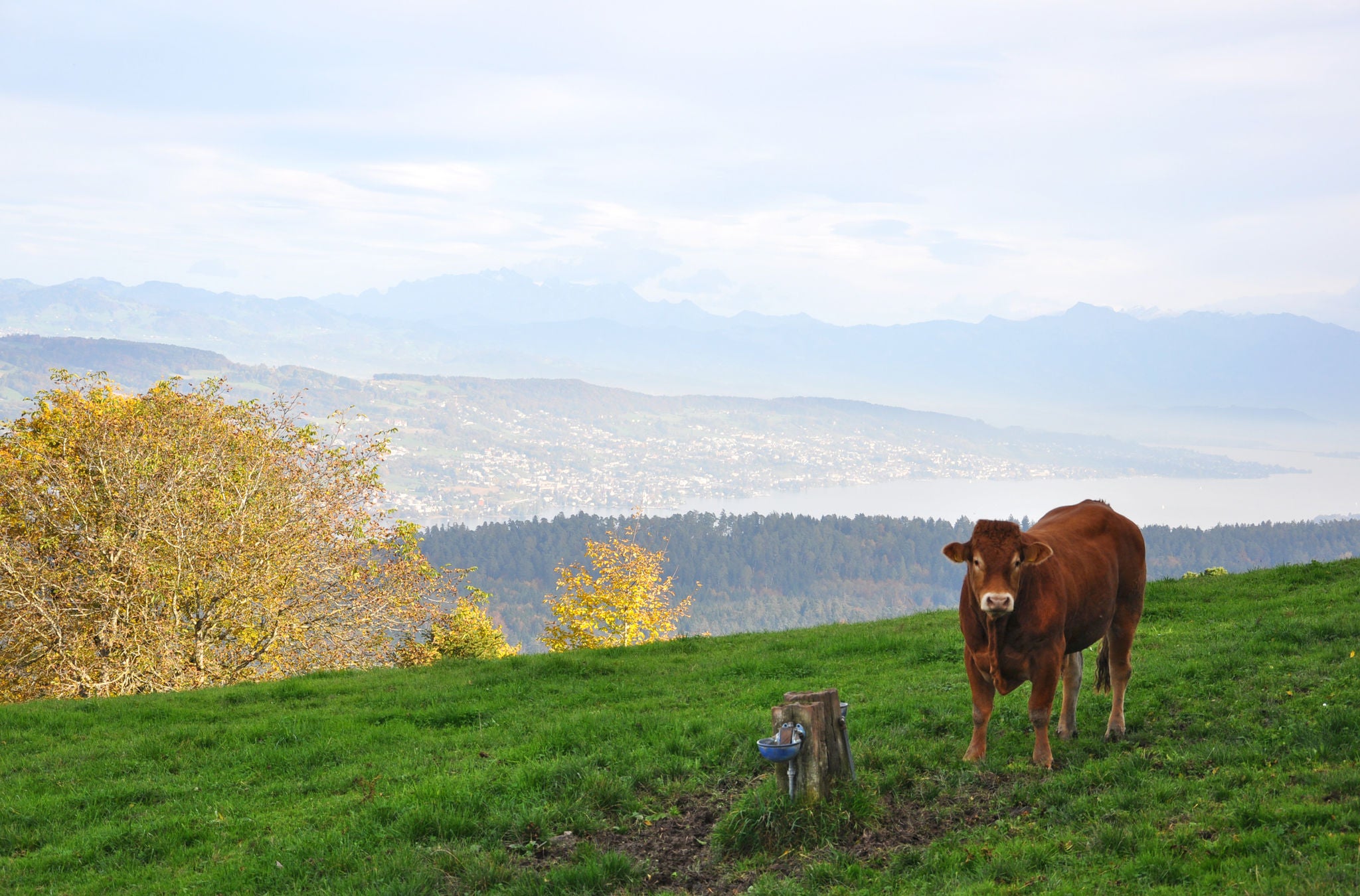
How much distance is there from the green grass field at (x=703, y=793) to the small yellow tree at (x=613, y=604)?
100ft

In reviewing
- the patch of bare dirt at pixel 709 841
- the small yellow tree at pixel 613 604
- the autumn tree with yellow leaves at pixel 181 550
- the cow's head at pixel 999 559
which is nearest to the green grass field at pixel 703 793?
the patch of bare dirt at pixel 709 841

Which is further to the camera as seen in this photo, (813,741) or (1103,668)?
(1103,668)

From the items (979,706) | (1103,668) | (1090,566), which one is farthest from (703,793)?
(1103,668)

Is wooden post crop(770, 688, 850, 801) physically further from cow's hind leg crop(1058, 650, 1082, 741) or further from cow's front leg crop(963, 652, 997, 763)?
cow's hind leg crop(1058, 650, 1082, 741)

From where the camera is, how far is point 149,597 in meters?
20.5

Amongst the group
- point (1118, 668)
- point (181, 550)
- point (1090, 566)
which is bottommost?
point (181, 550)

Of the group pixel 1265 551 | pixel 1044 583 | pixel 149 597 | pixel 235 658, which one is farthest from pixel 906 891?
pixel 1265 551

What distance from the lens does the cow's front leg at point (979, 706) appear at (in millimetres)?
8219

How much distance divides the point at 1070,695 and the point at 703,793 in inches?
148

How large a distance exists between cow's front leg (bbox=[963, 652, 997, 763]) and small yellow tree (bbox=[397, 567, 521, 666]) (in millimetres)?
14231

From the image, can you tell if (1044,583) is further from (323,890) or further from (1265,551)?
(1265,551)

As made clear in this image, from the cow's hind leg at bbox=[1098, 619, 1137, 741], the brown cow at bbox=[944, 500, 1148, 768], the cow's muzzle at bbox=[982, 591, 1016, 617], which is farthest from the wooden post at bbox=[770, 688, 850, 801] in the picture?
the cow's hind leg at bbox=[1098, 619, 1137, 741]

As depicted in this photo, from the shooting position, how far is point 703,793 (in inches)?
328

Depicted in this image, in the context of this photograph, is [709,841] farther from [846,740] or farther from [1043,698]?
[1043,698]
